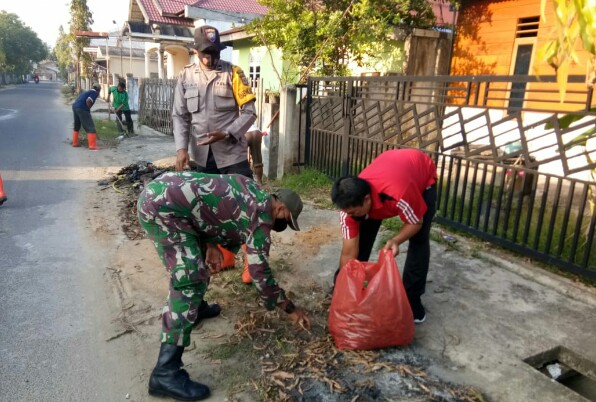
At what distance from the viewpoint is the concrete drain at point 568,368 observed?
2.76 metres

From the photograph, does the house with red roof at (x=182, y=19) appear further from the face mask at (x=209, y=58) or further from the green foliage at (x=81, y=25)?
the green foliage at (x=81, y=25)

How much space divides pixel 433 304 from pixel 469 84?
7.62 ft

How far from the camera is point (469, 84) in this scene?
4418 mm

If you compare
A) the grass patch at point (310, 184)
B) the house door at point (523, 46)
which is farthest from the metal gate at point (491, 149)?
the house door at point (523, 46)

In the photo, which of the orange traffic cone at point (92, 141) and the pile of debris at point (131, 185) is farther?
the orange traffic cone at point (92, 141)

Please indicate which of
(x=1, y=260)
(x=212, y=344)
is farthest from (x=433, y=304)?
(x=1, y=260)

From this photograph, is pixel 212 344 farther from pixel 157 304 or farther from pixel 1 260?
pixel 1 260

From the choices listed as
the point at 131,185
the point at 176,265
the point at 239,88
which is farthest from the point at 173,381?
the point at 131,185

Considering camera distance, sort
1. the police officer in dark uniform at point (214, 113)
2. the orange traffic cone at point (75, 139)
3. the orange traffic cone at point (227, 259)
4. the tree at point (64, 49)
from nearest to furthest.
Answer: the police officer in dark uniform at point (214, 113) → the orange traffic cone at point (227, 259) → the orange traffic cone at point (75, 139) → the tree at point (64, 49)

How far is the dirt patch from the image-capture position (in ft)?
7.73

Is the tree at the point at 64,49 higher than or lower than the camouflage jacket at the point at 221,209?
higher

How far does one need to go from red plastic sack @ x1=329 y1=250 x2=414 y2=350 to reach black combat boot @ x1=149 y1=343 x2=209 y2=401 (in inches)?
34.1

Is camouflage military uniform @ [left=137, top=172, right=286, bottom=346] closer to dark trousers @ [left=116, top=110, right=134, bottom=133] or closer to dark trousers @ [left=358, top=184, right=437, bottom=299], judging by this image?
dark trousers @ [left=358, top=184, right=437, bottom=299]

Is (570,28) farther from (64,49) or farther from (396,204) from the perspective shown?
(64,49)
